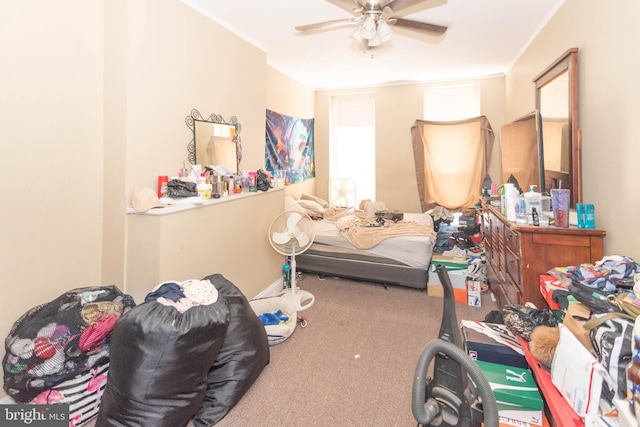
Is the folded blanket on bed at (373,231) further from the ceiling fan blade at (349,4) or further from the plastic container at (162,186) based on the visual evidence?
the ceiling fan blade at (349,4)

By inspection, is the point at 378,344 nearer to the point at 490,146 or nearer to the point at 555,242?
the point at 555,242

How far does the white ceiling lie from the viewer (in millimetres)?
2572

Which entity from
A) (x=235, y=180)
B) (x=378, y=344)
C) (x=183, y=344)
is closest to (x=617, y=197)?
(x=378, y=344)

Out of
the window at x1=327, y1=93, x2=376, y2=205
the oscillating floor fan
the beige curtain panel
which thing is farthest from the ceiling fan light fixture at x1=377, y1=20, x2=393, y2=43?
the window at x1=327, y1=93, x2=376, y2=205

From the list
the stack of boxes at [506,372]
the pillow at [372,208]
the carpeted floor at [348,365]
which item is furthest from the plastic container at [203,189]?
the pillow at [372,208]

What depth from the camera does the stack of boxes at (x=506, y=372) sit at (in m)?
1.30

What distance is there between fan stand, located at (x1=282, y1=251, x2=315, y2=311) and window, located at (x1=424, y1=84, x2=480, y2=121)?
3.46 m

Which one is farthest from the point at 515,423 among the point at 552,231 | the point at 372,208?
the point at 372,208

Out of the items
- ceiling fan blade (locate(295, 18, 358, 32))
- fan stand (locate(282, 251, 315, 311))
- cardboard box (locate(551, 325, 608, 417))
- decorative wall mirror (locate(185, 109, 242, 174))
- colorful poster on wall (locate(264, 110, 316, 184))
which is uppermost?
ceiling fan blade (locate(295, 18, 358, 32))

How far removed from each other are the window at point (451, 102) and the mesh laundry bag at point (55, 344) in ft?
16.0

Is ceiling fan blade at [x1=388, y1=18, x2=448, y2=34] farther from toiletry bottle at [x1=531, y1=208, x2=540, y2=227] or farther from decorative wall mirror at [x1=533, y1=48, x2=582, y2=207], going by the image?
toiletry bottle at [x1=531, y1=208, x2=540, y2=227]

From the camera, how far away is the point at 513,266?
225 centimetres

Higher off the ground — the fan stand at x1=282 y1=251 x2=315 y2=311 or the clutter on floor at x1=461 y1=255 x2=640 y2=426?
the clutter on floor at x1=461 y1=255 x2=640 y2=426

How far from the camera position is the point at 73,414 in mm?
1536
